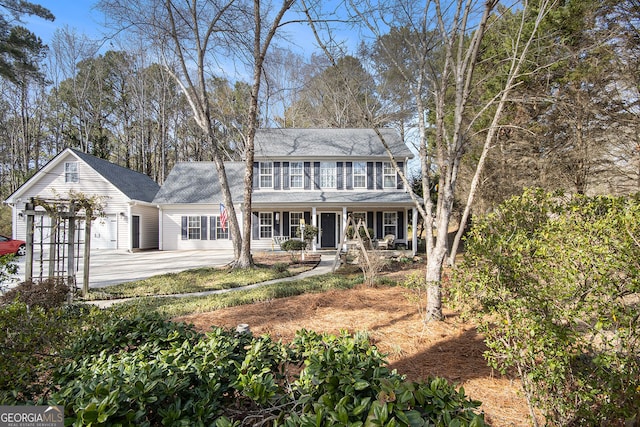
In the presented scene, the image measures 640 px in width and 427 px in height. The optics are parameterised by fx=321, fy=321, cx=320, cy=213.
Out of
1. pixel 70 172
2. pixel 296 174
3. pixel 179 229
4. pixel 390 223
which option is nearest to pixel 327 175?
pixel 296 174

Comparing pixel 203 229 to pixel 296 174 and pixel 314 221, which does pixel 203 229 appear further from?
pixel 314 221

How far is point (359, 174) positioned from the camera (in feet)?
57.4

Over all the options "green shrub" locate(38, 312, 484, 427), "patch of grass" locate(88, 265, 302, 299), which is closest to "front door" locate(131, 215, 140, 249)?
"patch of grass" locate(88, 265, 302, 299)

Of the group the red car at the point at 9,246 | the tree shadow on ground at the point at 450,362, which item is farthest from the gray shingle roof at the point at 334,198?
the tree shadow on ground at the point at 450,362

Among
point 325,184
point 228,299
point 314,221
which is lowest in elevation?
point 228,299

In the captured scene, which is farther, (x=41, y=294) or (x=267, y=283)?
(x=267, y=283)

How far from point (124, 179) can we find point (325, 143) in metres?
13.2

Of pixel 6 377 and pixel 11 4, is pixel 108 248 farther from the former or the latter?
pixel 6 377

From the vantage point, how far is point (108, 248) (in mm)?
18609

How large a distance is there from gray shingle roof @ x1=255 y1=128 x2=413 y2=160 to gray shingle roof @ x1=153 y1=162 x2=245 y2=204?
3660mm

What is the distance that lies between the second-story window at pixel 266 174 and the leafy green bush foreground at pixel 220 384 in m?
15.4

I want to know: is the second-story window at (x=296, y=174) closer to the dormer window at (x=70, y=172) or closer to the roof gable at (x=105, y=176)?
the roof gable at (x=105, y=176)

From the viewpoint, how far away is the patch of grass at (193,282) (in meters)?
7.86

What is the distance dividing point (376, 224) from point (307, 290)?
10502 millimetres
